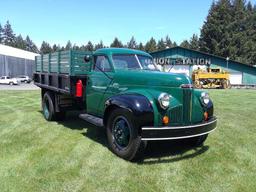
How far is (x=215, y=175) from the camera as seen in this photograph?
5.17m

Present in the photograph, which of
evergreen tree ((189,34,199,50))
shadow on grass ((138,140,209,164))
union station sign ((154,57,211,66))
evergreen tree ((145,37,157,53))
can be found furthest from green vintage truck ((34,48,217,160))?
evergreen tree ((145,37,157,53))

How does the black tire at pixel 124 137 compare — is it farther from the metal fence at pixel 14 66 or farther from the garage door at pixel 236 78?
the metal fence at pixel 14 66

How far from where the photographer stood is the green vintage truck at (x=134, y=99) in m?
5.53

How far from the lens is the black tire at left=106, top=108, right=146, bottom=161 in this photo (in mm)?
5586

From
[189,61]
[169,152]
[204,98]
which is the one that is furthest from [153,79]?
[189,61]

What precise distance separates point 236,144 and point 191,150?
4.12 ft

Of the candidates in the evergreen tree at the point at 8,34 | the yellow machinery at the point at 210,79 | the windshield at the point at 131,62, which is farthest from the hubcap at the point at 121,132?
the evergreen tree at the point at 8,34

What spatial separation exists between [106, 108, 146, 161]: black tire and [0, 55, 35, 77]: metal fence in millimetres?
47868

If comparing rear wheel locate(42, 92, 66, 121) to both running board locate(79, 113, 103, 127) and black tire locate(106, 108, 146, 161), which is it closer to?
running board locate(79, 113, 103, 127)

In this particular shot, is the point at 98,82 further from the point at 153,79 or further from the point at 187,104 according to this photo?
the point at 187,104

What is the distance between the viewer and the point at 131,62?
720 cm

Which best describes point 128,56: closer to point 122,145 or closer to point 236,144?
point 122,145

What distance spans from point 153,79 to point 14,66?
175 ft

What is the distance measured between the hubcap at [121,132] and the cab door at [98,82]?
1071mm
